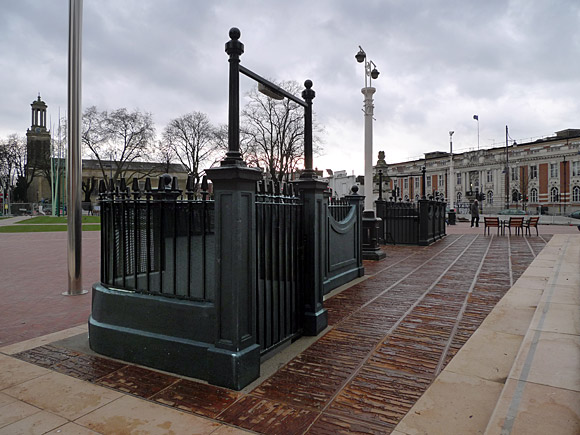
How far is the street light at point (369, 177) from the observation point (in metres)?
10.3

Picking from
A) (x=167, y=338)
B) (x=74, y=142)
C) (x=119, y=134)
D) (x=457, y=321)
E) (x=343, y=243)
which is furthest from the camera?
(x=119, y=134)

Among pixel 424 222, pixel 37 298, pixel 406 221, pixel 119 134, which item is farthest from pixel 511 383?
pixel 119 134

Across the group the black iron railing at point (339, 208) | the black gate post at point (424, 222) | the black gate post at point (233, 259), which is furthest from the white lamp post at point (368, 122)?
the black gate post at point (233, 259)

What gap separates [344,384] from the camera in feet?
10.2

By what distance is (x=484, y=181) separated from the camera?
71938mm

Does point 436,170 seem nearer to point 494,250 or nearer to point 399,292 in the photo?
point 494,250

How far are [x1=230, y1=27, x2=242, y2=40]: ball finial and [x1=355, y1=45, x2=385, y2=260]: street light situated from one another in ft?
25.5

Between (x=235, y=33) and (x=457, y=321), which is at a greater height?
(x=235, y=33)

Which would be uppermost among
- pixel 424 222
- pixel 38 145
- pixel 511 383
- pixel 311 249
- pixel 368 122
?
pixel 38 145

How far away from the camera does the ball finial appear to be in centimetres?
312

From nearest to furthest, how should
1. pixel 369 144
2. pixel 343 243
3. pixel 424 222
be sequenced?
pixel 343 243
pixel 369 144
pixel 424 222

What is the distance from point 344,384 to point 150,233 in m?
2.26

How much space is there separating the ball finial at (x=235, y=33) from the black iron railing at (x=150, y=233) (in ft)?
4.23

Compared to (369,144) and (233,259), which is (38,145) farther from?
(233,259)
